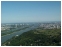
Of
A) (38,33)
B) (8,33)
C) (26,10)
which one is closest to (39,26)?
(38,33)

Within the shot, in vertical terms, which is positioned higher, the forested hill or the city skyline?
the city skyline

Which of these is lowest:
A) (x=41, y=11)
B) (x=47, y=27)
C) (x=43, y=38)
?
(x=43, y=38)

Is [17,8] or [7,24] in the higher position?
[17,8]

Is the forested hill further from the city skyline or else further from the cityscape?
the city skyline

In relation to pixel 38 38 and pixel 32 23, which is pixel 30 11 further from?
pixel 38 38

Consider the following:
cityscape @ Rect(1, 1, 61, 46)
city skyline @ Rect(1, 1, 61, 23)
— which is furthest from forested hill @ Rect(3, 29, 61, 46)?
city skyline @ Rect(1, 1, 61, 23)

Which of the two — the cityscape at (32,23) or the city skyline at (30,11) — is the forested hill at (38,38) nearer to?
the cityscape at (32,23)

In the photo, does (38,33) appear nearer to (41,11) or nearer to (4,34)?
(41,11)

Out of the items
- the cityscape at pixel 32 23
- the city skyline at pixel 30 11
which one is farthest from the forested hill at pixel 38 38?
the city skyline at pixel 30 11
